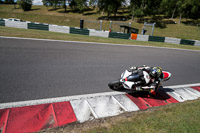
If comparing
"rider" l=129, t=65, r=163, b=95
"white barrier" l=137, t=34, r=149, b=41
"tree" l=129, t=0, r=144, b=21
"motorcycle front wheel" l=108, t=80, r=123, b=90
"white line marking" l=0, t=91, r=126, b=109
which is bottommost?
"white line marking" l=0, t=91, r=126, b=109

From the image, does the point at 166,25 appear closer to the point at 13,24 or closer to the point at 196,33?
the point at 196,33

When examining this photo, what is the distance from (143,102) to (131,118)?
1.25 meters

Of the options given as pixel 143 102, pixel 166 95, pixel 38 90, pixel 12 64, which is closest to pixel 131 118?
pixel 143 102

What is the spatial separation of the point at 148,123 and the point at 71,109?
78.5 inches

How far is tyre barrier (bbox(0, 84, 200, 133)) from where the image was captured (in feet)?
10.6

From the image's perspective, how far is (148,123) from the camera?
11.5ft

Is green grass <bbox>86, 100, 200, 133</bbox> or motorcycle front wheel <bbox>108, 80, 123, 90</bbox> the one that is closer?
green grass <bbox>86, 100, 200, 133</bbox>

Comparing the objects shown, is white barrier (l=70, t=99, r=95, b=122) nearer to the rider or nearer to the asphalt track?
the asphalt track

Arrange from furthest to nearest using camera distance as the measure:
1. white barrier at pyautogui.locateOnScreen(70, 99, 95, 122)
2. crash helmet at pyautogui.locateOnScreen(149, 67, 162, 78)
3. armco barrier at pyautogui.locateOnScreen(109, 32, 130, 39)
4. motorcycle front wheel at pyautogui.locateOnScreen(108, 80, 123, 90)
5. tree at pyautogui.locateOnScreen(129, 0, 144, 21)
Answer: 1. tree at pyautogui.locateOnScreen(129, 0, 144, 21)
2. armco barrier at pyautogui.locateOnScreen(109, 32, 130, 39)
3. motorcycle front wheel at pyautogui.locateOnScreen(108, 80, 123, 90)
4. crash helmet at pyautogui.locateOnScreen(149, 67, 162, 78)
5. white barrier at pyautogui.locateOnScreen(70, 99, 95, 122)

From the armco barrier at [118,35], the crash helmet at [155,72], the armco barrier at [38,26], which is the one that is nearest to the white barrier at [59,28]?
the armco barrier at [38,26]

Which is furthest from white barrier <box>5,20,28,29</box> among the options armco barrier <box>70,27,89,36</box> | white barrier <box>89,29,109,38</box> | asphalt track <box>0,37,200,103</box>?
asphalt track <box>0,37,200,103</box>

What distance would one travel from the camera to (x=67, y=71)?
629cm

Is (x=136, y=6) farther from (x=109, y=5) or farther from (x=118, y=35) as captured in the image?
→ (x=118, y=35)

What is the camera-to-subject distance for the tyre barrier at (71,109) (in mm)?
3243
